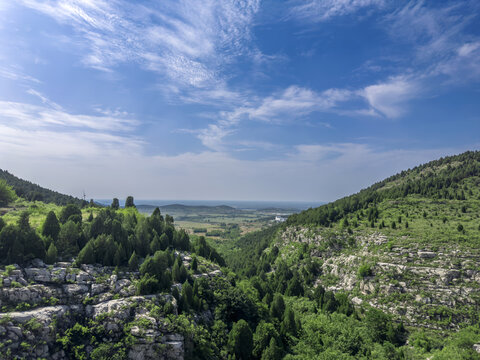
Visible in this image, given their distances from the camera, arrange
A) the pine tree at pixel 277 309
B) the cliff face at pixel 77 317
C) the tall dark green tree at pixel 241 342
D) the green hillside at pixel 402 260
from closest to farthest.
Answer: the cliff face at pixel 77 317 < the tall dark green tree at pixel 241 342 < the green hillside at pixel 402 260 < the pine tree at pixel 277 309

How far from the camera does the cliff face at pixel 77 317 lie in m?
33.6

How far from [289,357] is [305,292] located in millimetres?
40077

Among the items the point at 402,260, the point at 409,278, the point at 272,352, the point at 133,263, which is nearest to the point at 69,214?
the point at 133,263

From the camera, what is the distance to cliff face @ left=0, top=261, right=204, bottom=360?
33.6 metres

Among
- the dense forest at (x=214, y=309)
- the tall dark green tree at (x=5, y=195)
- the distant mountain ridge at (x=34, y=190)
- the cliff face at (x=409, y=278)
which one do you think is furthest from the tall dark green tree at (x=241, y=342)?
the distant mountain ridge at (x=34, y=190)

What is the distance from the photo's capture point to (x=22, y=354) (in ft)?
105

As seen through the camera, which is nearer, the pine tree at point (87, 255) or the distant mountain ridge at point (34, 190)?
the pine tree at point (87, 255)

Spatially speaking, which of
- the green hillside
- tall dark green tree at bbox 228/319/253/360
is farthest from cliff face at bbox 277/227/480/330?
tall dark green tree at bbox 228/319/253/360

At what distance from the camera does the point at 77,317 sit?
129 feet

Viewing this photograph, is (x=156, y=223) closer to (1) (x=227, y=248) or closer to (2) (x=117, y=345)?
(2) (x=117, y=345)

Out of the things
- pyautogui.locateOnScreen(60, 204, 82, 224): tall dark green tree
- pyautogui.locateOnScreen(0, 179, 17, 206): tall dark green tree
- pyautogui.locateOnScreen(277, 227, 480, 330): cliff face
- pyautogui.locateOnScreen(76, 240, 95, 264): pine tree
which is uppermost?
pyautogui.locateOnScreen(0, 179, 17, 206): tall dark green tree

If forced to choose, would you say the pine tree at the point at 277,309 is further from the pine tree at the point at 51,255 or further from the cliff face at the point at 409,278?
the pine tree at the point at 51,255

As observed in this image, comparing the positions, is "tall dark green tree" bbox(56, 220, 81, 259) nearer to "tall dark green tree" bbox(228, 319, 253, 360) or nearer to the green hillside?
"tall dark green tree" bbox(228, 319, 253, 360)

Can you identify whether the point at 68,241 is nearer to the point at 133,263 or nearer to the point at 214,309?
the point at 133,263
